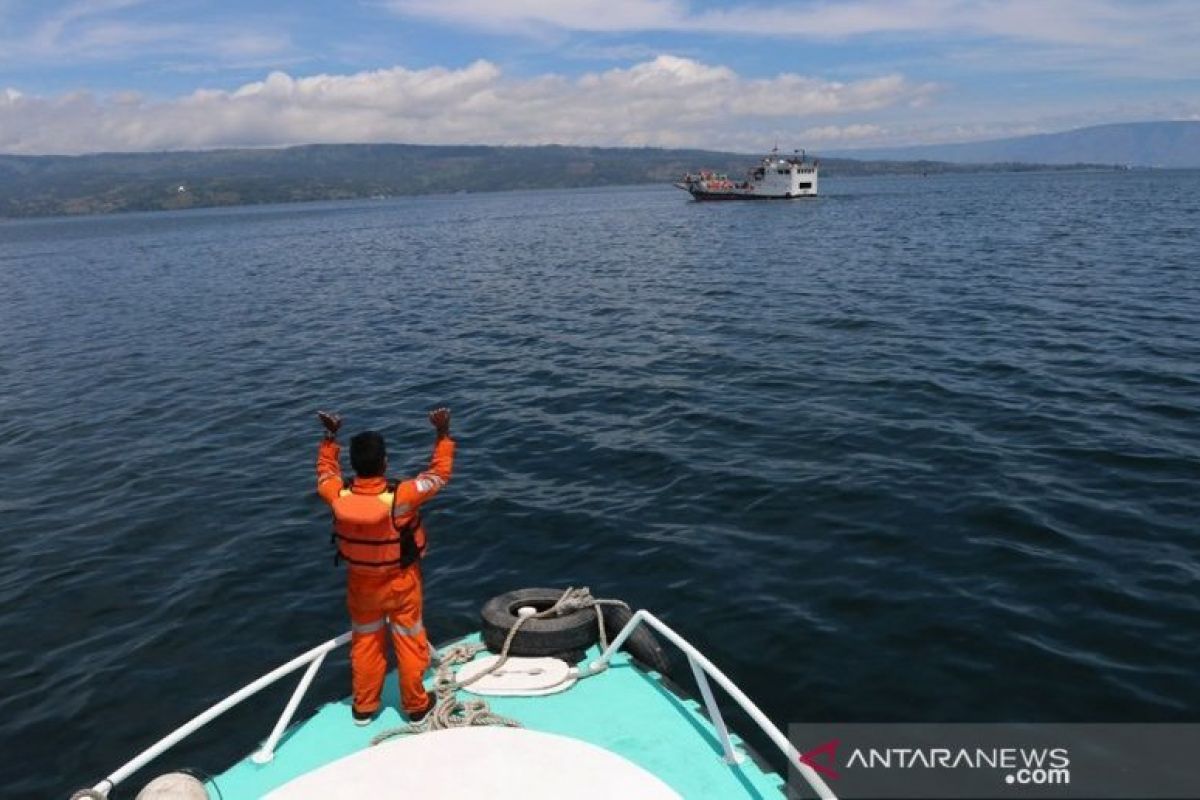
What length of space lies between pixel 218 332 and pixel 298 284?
735 inches

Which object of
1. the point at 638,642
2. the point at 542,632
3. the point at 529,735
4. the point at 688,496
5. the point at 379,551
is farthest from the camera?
the point at 688,496

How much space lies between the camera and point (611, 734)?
24.5 feet

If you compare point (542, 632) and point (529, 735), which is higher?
point (529, 735)

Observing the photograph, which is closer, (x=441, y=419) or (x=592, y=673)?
(x=441, y=419)

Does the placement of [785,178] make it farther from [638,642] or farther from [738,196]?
[638,642]

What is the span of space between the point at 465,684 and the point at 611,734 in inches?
68.9

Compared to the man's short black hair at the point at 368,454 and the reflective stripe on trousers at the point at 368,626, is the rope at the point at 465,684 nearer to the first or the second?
the reflective stripe on trousers at the point at 368,626

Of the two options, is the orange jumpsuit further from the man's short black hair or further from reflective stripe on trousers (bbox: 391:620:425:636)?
the man's short black hair

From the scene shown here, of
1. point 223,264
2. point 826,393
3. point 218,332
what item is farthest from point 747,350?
point 223,264

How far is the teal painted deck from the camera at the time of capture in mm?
6836

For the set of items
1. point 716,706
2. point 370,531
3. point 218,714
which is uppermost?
point 370,531

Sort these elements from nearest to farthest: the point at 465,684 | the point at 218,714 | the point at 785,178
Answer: the point at 218,714 < the point at 465,684 < the point at 785,178
